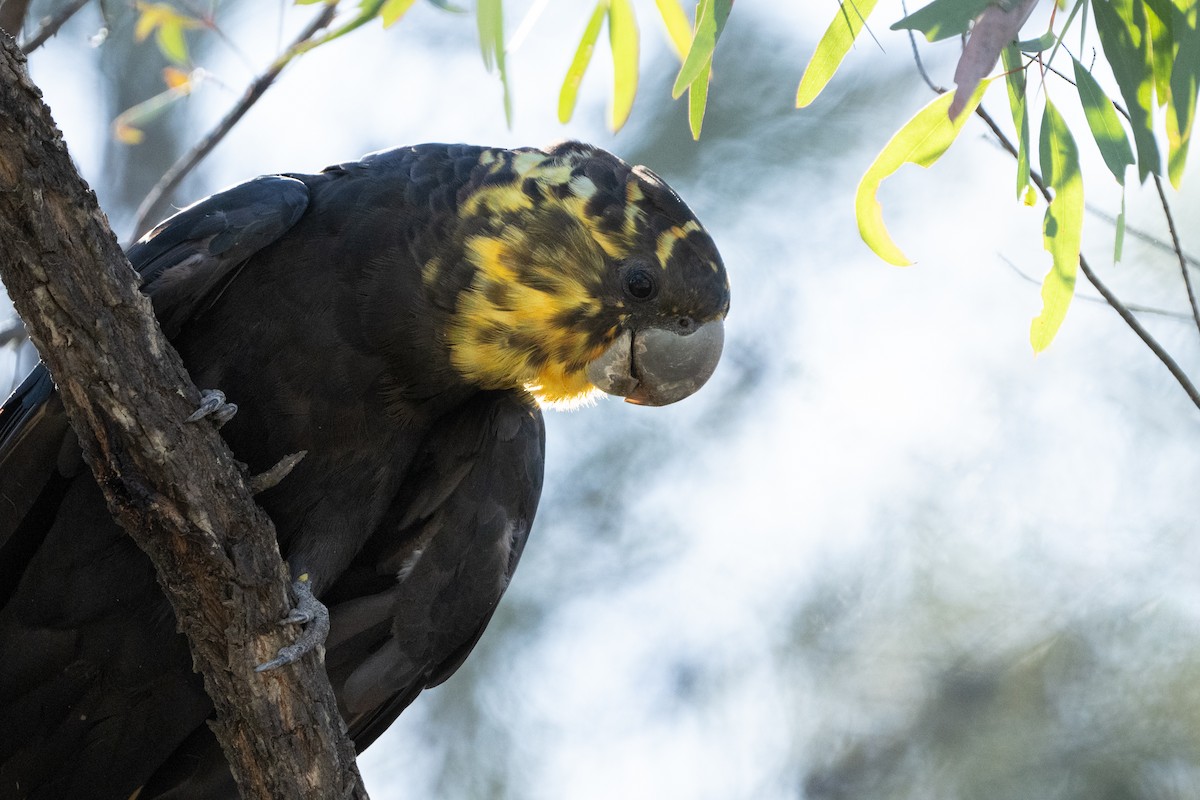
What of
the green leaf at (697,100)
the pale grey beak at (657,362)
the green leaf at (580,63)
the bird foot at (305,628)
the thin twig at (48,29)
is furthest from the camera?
the thin twig at (48,29)

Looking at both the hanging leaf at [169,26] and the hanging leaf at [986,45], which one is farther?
the hanging leaf at [169,26]

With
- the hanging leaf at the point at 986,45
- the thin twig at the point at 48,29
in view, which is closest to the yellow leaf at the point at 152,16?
the thin twig at the point at 48,29

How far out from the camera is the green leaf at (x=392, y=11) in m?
3.24

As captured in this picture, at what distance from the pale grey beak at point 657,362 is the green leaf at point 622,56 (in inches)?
24.9

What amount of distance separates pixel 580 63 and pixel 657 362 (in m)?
0.82

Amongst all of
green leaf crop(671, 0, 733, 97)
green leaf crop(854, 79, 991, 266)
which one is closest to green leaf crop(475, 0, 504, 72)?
green leaf crop(671, 0, 733, 97)

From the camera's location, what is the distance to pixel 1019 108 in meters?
2.62

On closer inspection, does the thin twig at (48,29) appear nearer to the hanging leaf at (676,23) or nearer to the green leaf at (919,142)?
the hanging leaf at (676,23)

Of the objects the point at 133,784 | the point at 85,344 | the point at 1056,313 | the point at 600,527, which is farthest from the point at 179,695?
the point at 600,527

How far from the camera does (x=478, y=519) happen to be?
3.36 metres

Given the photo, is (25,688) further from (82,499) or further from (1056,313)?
(1056,313)

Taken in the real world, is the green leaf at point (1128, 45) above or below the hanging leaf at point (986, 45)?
below

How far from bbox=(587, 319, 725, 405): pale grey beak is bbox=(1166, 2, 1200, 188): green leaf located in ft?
3.58

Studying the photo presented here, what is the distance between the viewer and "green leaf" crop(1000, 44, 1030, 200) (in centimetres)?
254
